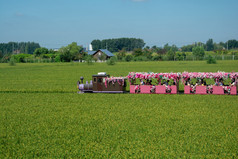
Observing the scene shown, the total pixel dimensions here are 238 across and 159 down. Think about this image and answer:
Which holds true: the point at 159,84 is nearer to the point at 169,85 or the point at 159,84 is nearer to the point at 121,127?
the point at 169,85

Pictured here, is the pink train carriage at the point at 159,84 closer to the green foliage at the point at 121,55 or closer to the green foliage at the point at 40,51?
the green foliage at the point at 121,55

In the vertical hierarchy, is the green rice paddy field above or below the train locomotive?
below

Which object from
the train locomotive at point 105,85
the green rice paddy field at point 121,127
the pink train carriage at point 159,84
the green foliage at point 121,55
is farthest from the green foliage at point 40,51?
the green rice paddy field at point 121,127

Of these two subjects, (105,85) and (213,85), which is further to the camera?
(105,85)

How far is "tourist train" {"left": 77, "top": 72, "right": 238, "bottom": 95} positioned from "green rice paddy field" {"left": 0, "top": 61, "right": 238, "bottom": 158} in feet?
5.71

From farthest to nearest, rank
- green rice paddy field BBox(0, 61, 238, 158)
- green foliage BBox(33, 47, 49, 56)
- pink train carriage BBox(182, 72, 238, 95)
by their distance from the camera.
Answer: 1. green foliage BBox(33, 47, 49, 56)
2. pink train carriage BBox(182, 72, 238, 95)
3. green rice paddy field BBox(0, 61, 238, 158)

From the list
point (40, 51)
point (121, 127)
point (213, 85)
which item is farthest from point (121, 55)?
point (121, 127)

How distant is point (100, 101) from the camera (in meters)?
22.2

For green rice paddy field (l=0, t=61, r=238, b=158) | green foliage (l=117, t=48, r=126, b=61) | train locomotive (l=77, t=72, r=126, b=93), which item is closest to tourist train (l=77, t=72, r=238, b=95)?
train locomotive (l=77, t=72, r=126, b=93)

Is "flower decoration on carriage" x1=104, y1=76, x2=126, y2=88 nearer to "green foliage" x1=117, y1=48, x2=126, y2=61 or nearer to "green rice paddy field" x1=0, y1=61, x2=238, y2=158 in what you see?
"green rice paddy field" x1=0, y1=61, x2=238, y2=158

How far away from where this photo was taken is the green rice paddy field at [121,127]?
11203mm

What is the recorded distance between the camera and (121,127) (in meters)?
14.4

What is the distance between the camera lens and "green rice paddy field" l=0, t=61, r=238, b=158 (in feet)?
36.8

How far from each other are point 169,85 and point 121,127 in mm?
11993
